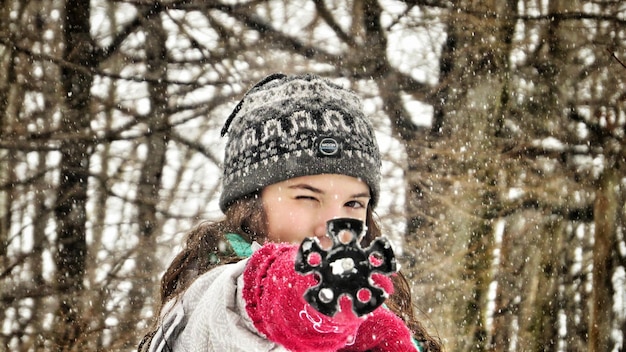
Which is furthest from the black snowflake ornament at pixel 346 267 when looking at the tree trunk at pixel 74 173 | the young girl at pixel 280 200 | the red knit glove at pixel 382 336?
the tree trunk at pixel 74 173

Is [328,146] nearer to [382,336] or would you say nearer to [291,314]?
[382,336]

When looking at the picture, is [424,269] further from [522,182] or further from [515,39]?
[515,39]

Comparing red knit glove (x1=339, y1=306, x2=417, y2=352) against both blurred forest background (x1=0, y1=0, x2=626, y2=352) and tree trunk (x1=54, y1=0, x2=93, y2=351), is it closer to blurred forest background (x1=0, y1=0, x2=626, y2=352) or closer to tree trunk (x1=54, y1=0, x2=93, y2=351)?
blurred forest background (x1=0, y1=0, x2=626, y2=352)

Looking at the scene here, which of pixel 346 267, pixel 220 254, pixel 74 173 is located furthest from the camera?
pixel 74 173

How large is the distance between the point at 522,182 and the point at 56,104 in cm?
427

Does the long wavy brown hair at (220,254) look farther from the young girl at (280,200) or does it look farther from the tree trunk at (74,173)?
the tree trunk at (74,173)

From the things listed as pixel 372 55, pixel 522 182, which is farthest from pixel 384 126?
pixel 522 182

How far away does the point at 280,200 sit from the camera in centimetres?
183

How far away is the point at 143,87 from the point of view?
6.73 m

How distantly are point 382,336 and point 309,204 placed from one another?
1.79 ft

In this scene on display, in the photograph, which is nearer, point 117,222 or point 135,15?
point 117,222

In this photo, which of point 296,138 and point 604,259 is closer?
point 296,138

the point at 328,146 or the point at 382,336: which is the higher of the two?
the point at 328,146

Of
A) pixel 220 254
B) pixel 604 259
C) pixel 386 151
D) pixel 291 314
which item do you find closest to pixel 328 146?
pixel 220 254
